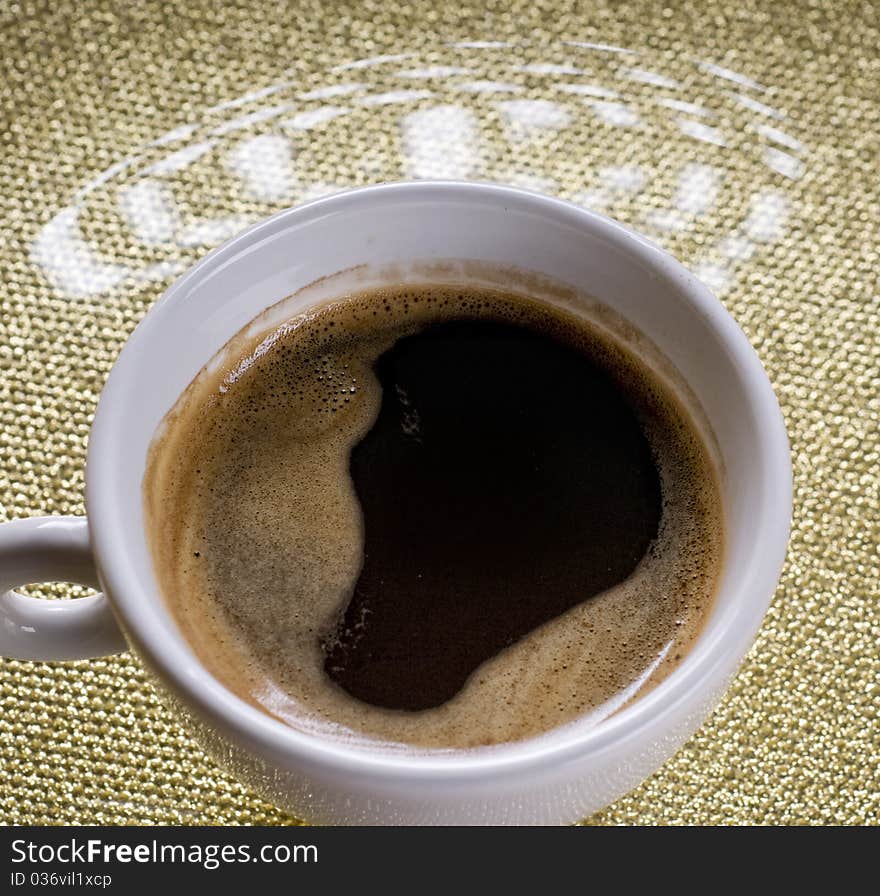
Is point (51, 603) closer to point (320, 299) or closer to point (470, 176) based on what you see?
point (320, 299)

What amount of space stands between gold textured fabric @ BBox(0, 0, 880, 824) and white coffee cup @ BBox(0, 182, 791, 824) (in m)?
0.23

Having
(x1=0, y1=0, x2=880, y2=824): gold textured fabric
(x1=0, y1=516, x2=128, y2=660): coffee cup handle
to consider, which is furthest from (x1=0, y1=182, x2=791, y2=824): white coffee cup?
(x1=0, y1=0, x2=880, y2=824): gold textured fabric

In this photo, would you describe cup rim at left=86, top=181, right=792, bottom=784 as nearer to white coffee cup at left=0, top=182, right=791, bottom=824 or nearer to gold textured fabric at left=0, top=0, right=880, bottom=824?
white coffee cup at left=0, top=182, right=791, bottom=824

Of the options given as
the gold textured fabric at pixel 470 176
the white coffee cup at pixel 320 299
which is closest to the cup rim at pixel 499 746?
the white coffee cup at pixel 320 299

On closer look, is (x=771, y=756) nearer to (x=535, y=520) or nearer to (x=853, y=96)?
(x=535, y=520)

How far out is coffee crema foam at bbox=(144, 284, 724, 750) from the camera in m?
0.79

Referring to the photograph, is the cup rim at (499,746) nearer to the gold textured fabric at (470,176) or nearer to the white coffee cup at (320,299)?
the white coffee cup at (320,299)

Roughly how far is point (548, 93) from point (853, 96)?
10.4 inches

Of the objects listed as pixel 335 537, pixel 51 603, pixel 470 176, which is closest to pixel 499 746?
pixel 335 537

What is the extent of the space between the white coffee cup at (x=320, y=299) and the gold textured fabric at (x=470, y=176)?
0.76 feet

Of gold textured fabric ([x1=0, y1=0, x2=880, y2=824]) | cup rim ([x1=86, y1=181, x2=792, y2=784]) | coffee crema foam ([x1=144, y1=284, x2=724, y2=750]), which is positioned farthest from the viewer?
gold textured fabric ([x1=0, y1=0, x2=880, y2=824])

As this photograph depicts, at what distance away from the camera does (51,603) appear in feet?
2.68

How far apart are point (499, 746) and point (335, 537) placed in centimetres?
17

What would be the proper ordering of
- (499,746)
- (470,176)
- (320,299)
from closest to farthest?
(499,746) < (320,299) < (470,176)
